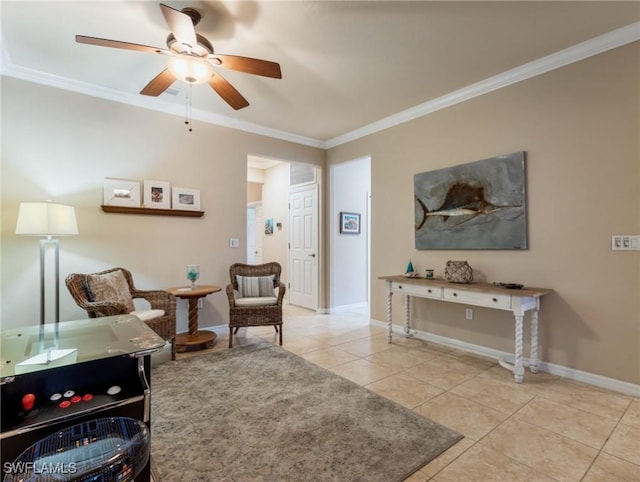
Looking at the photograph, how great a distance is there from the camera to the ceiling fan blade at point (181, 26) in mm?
1767

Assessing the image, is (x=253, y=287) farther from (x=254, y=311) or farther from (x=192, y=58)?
(x=192, y=58)

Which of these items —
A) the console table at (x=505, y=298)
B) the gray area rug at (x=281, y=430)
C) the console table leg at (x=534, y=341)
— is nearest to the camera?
the gray area rug at (x=281, y=430)

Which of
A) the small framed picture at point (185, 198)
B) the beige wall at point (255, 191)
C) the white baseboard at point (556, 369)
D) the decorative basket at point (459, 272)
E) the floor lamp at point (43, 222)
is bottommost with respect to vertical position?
the white baseboard at point (556, 369)

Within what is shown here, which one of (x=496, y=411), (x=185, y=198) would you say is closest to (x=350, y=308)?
(x=185, y=198)

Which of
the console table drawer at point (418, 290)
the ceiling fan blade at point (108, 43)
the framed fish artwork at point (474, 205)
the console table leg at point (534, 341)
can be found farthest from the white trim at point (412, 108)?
the console table leg at point (534, 341)

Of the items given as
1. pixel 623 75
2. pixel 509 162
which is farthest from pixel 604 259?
pixel 623 75

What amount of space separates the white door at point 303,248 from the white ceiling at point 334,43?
2.01 metres

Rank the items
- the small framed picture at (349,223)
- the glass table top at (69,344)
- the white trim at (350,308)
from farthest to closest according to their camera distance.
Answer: the small framed picture at (349,223) < the white trim at (350,308) < the glass table top at (69,344)

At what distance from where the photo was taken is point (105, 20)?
2.31m

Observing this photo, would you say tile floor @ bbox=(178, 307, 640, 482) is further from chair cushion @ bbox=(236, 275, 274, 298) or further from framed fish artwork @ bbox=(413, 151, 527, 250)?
framed fish artwork @ bbox=(413, 151, 527, 250)

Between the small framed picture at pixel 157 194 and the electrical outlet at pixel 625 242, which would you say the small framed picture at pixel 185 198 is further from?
the electrical outlet at pixel 625 242

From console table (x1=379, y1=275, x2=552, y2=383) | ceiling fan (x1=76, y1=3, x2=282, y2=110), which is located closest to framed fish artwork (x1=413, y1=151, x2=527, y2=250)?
console table (x1=379, y1=275, x2=552, y2=383)

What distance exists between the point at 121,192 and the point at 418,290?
3.33m

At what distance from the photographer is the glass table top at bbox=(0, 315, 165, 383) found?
45.8 inches
